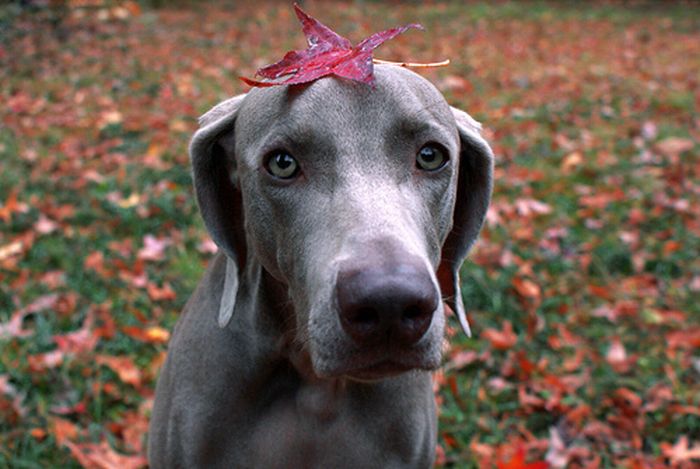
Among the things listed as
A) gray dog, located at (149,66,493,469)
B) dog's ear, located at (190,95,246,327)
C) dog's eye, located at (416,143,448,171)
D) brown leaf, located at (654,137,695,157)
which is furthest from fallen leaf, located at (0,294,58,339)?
brown leaf, located at (654,137,695,157)

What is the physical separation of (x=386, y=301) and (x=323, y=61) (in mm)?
723

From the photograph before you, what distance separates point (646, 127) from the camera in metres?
6.43

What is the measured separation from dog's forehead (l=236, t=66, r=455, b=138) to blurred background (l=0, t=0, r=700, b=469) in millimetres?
1752

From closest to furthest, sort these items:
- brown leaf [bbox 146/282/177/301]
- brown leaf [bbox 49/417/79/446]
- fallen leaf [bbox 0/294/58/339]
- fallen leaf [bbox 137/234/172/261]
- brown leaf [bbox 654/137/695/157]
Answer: brown leaf [bbox 49/417/79/446]
fallen leaf [bbox 0/294/58/339]
brown leaf [bbox 146/282/177/301]
fallen leaf [bbox 137/234/172/261]
brown leaf [bbox 654/137/695/157]

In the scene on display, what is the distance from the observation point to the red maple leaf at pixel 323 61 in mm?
1776

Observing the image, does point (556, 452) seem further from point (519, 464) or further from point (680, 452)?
point (680, 452)

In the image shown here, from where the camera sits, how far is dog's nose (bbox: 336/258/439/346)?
4.60 feet

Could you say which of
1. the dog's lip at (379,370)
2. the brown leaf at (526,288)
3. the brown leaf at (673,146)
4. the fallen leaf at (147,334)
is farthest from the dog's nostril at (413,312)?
the brown leaf at (673,146)

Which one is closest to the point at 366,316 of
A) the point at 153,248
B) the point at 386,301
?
the point at 386,301

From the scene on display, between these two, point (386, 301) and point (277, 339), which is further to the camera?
point (277, 339)

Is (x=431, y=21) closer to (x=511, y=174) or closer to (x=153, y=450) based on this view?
(x=511, y=174)

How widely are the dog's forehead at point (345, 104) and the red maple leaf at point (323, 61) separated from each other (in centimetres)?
3

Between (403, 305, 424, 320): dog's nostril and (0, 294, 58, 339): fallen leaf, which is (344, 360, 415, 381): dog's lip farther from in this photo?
(0, 294, 58, 339): fallen leaf

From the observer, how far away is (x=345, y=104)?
1.76 metres
